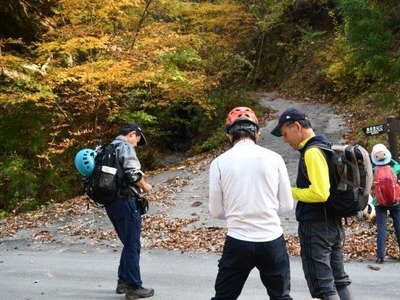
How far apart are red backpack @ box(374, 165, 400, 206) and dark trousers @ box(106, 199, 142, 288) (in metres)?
3.17

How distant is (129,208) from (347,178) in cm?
243

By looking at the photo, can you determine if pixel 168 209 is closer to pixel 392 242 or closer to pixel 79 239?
pixel 79 239

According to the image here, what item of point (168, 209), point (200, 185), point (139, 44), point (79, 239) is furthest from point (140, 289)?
A: point (139, 44)

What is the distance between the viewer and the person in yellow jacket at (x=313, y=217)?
140 inches

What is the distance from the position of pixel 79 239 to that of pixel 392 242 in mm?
5419

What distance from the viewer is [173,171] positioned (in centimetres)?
1438

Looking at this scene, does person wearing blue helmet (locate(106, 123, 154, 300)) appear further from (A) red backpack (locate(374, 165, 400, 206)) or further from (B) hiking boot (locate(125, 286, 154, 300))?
(A) red backpack (locate(374, 165, 400, 206))

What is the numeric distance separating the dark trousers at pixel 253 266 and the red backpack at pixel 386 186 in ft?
11.2

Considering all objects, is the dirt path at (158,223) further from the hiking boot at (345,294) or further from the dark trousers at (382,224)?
the hiking boot at (345,294)

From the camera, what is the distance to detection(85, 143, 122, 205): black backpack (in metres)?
4.94

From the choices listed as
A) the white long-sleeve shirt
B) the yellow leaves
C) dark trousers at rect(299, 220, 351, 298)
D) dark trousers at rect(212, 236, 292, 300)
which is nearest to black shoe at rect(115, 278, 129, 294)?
dark trousers at rect(212, 236, 292, 300)

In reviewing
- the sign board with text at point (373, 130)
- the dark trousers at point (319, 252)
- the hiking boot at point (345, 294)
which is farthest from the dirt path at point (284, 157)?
the dark trousers at point (319, 252)

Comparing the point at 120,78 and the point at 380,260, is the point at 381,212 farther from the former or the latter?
the point at 120,78

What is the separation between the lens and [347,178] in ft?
11.9
